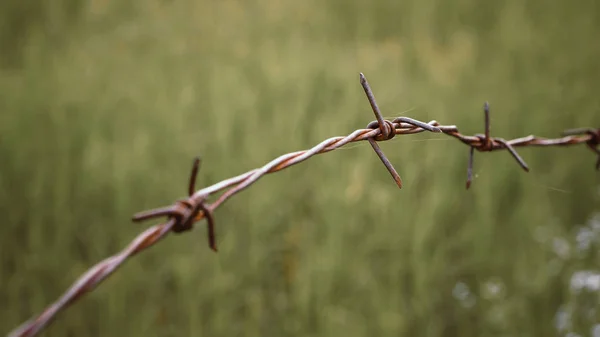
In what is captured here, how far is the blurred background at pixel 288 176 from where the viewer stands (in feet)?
6.41

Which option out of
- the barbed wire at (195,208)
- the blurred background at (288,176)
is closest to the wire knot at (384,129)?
the barbed wire at (195,208)

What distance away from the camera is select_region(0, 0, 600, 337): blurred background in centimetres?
196

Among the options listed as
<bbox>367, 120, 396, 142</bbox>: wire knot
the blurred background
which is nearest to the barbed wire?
<bbox>367, 120, 396, 142</bbox>: wire knot

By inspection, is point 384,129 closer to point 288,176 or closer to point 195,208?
point 195,208

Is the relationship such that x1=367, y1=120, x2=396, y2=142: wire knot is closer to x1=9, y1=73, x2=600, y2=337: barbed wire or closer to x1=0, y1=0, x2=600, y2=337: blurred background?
x1=9, y1=73, x2=600, y2=337: barbed wire

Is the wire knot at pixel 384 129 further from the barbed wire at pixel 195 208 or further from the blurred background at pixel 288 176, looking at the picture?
the blurred background at pixel 288 176

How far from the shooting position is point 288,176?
8.03ft

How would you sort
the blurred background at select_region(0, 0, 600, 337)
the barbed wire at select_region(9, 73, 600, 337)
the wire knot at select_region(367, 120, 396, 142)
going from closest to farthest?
the barbed wire at select_region(9, 73, 600, 337) → the wire knot at select_region(367, 120, 396, 142) → the blurred background at select_region(0, 0, 600, 337)

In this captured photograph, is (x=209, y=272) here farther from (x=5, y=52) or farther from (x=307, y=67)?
(x=5, y=52)

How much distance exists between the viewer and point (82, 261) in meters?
2.04

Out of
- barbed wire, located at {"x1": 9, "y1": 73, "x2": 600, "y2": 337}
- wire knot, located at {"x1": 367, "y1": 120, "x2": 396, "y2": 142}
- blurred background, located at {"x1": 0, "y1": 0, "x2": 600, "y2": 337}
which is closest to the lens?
barbed wire, located at {"x1": 9, "y1": 73, "x2": 600, "y2": 337}

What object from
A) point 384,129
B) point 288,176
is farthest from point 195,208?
point 288,176

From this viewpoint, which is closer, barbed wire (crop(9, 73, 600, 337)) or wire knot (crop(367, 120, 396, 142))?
barbed wire (crop(9, 73, 600, 337))

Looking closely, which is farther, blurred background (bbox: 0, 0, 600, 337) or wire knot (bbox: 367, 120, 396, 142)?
blurred background (bbox: 0, 0, 600, 337)
